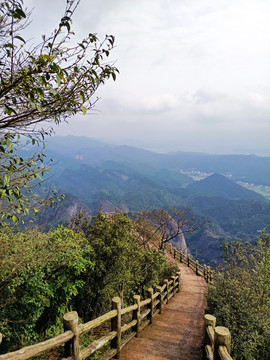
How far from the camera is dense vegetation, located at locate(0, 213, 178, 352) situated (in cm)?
543

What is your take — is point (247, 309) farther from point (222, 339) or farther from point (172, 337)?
point (222, 339)

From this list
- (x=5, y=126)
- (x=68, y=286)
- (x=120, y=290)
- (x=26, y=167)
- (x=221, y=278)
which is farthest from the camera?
(x=120, y=290)

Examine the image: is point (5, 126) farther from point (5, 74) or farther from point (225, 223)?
point (225, 223)

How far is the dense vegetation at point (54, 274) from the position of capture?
5.43 metres

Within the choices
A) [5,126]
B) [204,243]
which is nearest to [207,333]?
[5,126]

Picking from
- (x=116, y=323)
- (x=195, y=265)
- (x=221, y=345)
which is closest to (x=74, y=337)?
(x=116, y=323)

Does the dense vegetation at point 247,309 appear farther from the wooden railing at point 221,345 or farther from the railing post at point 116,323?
the railing post at point 116,323

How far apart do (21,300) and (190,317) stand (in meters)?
6.79

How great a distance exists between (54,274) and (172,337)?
160 inches

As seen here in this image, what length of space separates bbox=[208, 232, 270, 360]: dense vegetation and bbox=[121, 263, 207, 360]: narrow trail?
104 centimetres

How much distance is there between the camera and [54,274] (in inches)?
244

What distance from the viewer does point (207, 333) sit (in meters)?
4.66

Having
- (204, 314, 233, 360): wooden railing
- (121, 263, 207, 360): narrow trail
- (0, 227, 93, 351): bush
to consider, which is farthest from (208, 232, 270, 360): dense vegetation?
(0, 227, 93, 351): bush

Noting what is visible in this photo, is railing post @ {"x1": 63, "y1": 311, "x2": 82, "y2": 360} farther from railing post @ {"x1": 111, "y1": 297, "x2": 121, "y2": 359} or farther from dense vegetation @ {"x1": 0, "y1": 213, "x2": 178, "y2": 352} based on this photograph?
dense vegetation @ {"x1": 0, "y1": 213, "x2": 178, "y2": 352}
